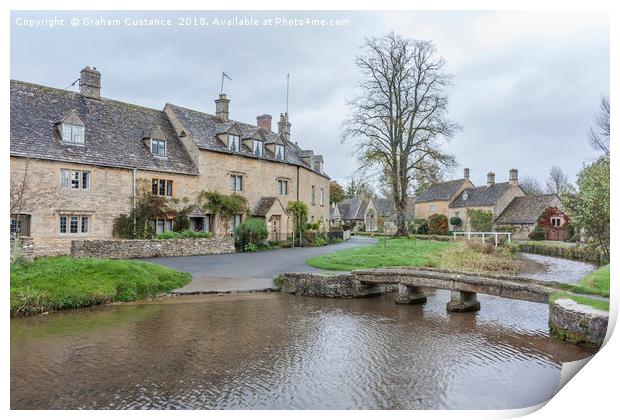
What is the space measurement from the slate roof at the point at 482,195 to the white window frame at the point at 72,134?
25.9 m

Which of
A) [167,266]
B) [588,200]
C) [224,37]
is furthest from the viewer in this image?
[167,266]

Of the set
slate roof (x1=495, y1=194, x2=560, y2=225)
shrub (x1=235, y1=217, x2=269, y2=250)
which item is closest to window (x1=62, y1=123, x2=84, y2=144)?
shrub (x1=235, y1=217, x2=269, y2=250)

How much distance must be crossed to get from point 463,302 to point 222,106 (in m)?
8.33

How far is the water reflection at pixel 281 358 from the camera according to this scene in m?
4.61

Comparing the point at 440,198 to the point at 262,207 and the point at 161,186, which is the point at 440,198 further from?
the point at 161,186

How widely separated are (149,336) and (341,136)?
5726mm

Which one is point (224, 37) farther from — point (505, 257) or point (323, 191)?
point (323, 191)

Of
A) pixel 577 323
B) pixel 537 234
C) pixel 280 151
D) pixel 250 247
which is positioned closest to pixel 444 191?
pixel 537 234

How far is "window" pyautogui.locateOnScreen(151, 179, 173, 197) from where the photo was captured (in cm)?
1355

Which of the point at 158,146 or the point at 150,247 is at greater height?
the point at 158,146

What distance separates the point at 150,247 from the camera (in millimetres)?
12359

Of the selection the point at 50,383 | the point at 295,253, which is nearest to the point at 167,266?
the point at 295,253

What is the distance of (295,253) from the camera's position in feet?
40.9

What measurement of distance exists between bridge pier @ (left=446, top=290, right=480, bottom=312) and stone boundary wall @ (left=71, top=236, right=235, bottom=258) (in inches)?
272
